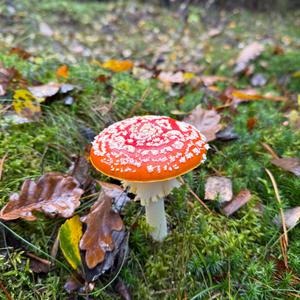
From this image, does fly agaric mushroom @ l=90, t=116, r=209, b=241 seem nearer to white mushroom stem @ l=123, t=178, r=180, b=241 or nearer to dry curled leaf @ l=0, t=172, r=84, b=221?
white mushroom stem @ l=123, t=178, r=180, b=241

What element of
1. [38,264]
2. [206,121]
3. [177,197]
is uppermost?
[206,121]

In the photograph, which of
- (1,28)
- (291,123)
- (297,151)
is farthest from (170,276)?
(1,28)

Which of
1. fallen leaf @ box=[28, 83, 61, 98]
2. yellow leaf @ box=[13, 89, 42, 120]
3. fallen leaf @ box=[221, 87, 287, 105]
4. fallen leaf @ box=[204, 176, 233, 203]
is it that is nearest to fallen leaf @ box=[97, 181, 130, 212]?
fallen leaf @ box=[204, 176, 233, 203]

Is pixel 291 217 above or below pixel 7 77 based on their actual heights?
below

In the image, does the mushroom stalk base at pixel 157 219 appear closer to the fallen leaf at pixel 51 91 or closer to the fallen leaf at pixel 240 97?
the fallen leaf at pixel 51 91

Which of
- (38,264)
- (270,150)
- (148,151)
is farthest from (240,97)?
(38,264)

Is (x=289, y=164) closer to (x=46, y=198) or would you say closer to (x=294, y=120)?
(x=294, y=120)
